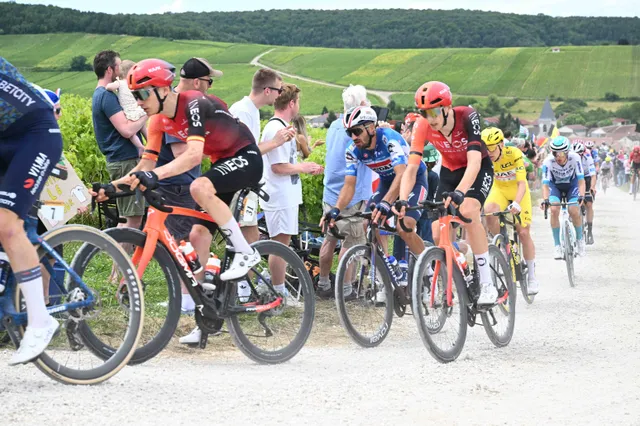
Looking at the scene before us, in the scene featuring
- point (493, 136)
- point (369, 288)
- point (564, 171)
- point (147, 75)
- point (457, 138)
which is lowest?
point (369, 288)

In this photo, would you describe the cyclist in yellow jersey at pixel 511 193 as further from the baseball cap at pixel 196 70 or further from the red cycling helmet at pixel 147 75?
the red cycling helmet at pixel 147 75

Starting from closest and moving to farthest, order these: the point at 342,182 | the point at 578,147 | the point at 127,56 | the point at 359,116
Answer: the point at 359,116 < the point at 342,182 < the point at 578,147 < the point at 127,56

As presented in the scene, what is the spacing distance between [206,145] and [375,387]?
2.20 meters

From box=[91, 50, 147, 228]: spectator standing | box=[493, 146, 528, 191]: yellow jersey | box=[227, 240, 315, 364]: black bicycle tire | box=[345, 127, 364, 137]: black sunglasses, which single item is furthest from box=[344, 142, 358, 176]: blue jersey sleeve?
box=[493, 146, 528, 191]: yellow jersey

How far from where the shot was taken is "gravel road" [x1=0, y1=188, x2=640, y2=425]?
17.6 feet

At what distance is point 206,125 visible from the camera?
691cm

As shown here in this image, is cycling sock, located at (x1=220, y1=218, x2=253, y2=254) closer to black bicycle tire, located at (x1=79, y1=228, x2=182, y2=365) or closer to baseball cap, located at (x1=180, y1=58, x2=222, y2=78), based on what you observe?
Result: black bicycle tire, located at (x1=79, y1=228, x2=182, y2=365)

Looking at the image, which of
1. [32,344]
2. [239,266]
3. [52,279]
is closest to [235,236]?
[239,266]

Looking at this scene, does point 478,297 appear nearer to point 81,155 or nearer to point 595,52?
point 81,155

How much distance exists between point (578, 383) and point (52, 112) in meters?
4.21

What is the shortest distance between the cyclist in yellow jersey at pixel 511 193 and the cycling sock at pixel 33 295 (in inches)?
313

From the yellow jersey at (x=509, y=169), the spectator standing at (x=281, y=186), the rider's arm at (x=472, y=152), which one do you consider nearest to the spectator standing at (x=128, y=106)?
the spectator standing at (x=281, y=186)

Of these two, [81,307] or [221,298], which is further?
[221,298]

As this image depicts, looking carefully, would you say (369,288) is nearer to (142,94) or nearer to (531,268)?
(142,94)
